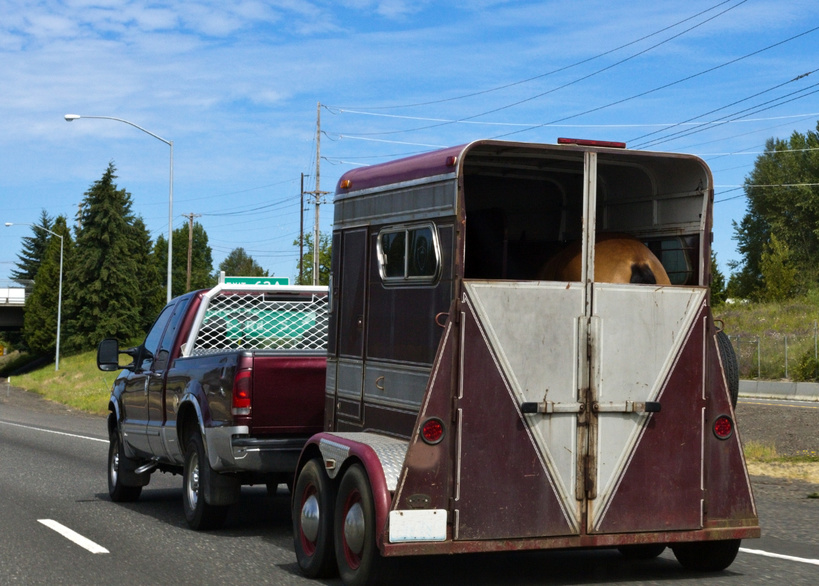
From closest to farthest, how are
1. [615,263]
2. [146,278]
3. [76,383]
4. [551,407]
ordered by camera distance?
[551,407] < [615,263] < [76,383] < [146,278]

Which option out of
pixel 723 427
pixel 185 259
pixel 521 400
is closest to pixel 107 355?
pixel 521 400

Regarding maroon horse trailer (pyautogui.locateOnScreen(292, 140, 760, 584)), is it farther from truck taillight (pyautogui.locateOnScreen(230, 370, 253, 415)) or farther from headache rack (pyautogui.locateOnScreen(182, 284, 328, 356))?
headache rack (pyautogui.locateOnScreen(182, 284, 328, 356))

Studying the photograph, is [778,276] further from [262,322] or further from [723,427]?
[723,427]

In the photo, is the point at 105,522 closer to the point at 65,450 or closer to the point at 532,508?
the point at 532,508

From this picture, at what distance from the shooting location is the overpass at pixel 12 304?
10269 centimetres

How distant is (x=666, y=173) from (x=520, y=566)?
115 inches

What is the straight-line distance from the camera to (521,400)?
23.7 ft

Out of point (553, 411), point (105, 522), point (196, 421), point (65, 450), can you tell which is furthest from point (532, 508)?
point (65, 450)

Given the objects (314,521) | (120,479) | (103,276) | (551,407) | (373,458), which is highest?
(103,276)

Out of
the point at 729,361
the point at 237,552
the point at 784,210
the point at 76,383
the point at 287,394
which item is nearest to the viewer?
the point at 729,361

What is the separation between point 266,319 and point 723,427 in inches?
207

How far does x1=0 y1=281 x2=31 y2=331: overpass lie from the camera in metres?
103

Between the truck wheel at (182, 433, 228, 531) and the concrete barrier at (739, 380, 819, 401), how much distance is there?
30.7 metres

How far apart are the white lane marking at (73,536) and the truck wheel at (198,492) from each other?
0.94 m
